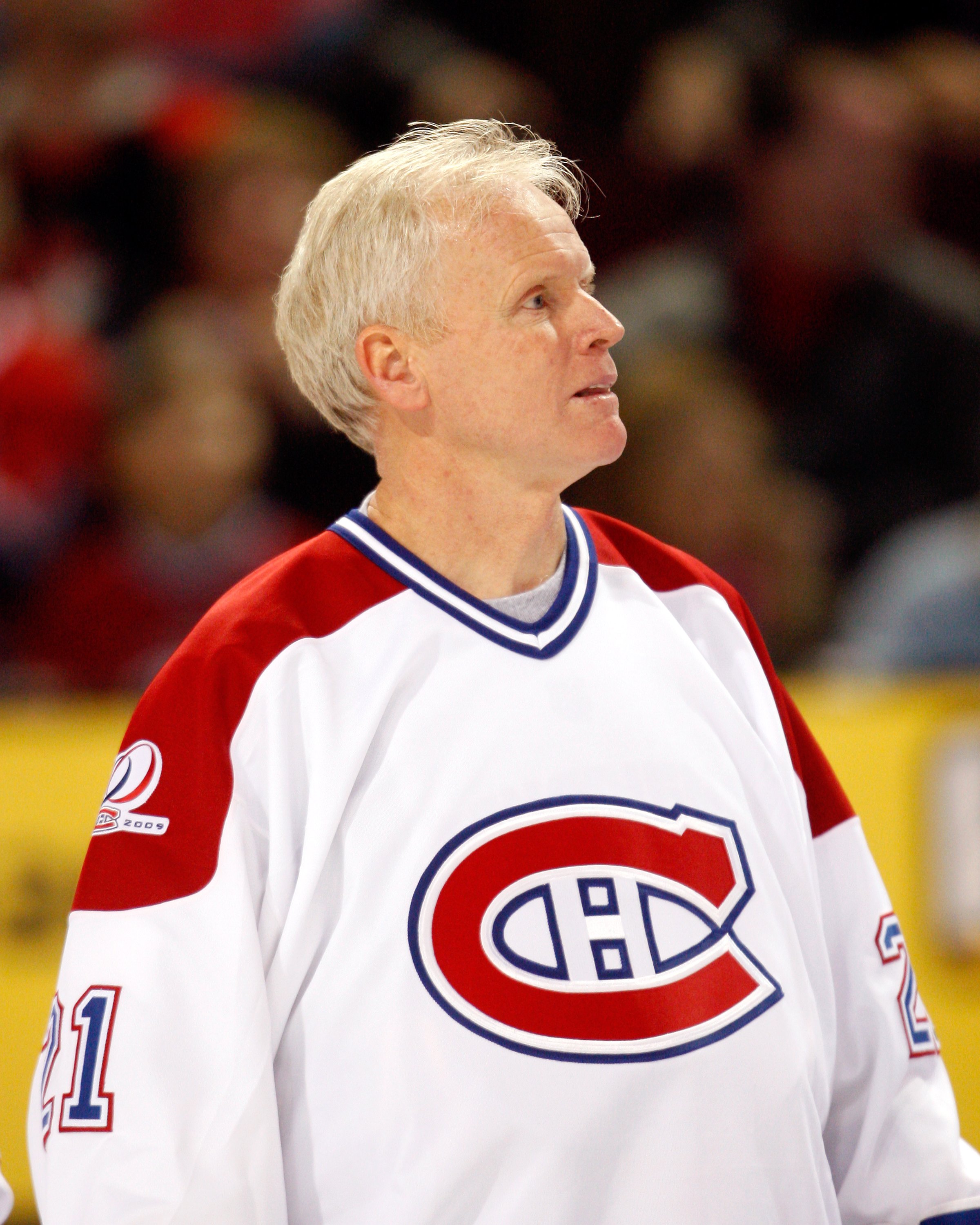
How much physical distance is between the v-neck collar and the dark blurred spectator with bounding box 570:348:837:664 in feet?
6.64

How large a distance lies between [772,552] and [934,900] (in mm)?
1129

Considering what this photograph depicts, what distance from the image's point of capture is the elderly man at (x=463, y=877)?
4.66 feet

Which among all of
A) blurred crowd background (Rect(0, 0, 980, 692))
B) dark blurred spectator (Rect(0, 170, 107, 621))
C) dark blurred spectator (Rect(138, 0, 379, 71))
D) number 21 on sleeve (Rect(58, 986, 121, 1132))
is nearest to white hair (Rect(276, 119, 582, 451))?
number 21 on sleeve (Rect(58, 986, 121, 1132))

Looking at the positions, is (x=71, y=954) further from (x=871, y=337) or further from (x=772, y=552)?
(x=871, y=337)

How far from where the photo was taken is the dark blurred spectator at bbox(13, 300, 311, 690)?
355 cm

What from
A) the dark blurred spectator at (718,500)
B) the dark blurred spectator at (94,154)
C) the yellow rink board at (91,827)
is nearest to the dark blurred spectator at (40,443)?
the dark blurred spectator at (94,154)

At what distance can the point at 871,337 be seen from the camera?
4230 mm

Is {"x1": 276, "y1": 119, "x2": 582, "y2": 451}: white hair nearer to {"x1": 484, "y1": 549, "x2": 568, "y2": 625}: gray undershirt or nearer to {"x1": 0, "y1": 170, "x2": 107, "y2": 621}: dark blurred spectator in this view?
{"x1": 484, "y1": 549, "x2": 568, "y2": 625}: gray undershirt

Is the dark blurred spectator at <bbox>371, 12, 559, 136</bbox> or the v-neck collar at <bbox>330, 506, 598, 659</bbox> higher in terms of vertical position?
the dark blurred spectator at <bbox>371, 12, 559, 136</bbox>

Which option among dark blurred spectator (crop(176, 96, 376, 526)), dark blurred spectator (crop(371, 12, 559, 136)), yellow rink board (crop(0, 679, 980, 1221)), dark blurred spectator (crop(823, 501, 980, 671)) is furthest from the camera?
dark blurred spectator (crop(371, 12, 559, 136))

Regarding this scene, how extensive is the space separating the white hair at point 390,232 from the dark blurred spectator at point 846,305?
8.67 ft

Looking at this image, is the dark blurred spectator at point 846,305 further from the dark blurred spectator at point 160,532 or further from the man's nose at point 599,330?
the man's nose at point 599,330

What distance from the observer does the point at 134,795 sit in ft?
4.81

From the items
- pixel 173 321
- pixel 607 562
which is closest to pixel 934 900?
pixel 607 562
